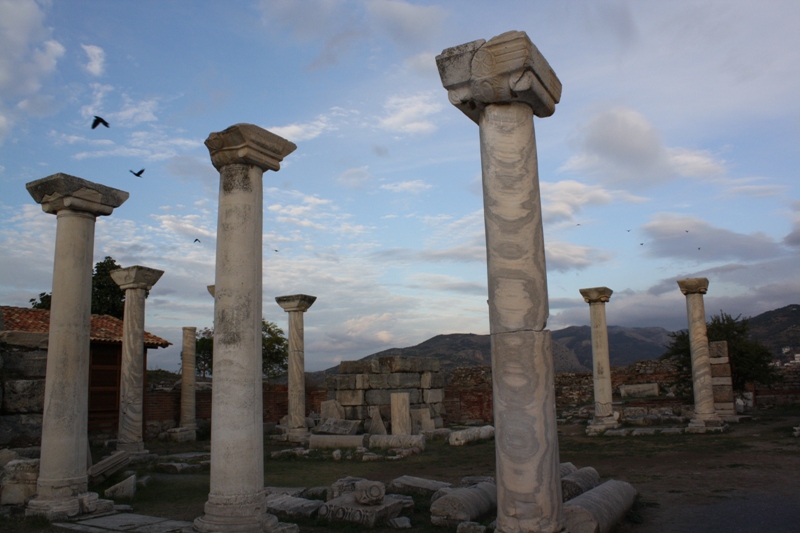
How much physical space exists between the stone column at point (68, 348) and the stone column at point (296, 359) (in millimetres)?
11285

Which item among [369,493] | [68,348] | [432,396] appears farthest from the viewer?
[432,396]

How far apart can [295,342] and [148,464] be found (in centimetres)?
697

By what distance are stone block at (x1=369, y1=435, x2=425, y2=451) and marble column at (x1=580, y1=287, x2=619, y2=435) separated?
6155 mm

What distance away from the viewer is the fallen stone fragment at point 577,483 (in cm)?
811

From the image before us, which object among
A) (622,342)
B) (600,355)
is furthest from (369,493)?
(622,342)

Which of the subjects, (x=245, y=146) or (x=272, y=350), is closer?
(x=245, y=146)

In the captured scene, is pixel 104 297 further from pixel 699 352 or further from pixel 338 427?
pixel 699 352

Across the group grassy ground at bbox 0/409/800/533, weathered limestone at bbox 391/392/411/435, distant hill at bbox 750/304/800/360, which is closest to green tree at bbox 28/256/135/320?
grassy ground at bbox 0/409/800/533

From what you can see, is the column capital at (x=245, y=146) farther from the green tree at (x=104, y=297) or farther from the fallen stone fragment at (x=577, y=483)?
the green tree at (x=104, y=297)

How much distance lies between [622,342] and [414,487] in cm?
13637

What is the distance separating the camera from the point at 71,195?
8664 mm

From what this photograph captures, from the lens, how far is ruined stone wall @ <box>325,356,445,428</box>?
65.7 feet

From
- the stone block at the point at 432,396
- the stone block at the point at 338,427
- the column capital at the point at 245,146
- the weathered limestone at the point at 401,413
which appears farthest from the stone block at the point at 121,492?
the stone block at the point at 432,396

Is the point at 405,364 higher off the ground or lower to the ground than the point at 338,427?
higher
